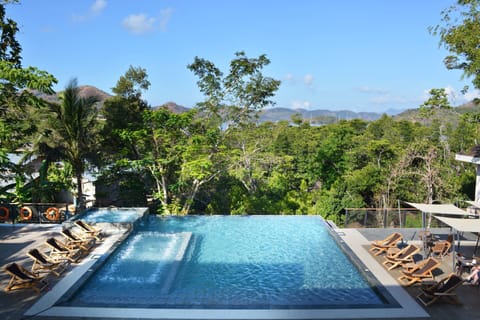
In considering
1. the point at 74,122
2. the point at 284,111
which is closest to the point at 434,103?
the point at 74,122

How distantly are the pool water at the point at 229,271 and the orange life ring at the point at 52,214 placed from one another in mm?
3161

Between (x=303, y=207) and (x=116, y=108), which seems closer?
(x=116, y=108)

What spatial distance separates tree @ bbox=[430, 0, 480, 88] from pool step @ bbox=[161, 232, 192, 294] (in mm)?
12030

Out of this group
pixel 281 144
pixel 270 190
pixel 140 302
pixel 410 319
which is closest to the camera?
pixel 410 319

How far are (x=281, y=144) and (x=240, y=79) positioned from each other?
43.5 feet

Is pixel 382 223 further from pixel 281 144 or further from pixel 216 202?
pixel 281 144

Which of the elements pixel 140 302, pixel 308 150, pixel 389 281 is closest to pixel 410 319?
pixel 389 281

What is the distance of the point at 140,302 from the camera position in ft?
27.1

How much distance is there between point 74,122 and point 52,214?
395cm

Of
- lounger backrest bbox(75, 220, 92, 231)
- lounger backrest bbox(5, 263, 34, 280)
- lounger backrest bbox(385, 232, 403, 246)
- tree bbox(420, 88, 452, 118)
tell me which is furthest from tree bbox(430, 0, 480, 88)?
lounger backrest bbox(5, 263, 34, 280)

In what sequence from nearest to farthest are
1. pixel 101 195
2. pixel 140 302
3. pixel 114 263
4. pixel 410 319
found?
pixel 410 319 → pixel 140 302 → pixel 114 263 → pixel 101 195

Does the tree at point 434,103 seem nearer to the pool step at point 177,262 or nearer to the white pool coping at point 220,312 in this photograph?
the pool step at point 177,262

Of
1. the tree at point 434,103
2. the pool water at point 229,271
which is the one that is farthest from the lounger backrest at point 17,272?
the tree at point 434,103

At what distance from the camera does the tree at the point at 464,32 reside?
13648 mm
